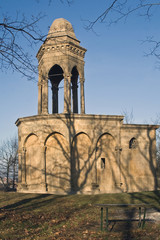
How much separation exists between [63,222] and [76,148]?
413 inches

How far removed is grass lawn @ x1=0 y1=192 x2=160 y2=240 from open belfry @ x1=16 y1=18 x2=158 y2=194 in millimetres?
4132

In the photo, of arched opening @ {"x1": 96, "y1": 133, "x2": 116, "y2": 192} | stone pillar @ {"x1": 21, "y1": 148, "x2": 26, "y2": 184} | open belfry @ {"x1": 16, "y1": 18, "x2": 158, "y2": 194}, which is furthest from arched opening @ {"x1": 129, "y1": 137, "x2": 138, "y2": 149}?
stone pillar @ {"x1": 21, "y1": 148, "x2": 26, "y2": 184}

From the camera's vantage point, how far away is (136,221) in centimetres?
1067

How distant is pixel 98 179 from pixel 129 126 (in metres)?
5.45

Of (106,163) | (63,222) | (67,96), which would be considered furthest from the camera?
(67,96)

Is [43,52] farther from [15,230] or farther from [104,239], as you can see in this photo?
[104,239]

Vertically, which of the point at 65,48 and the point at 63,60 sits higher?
the point at 65,48

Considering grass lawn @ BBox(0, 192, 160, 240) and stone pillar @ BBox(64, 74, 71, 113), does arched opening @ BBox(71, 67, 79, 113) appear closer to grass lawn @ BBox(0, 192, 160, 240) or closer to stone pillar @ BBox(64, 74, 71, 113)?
stone pillar @ BBox(64, 74, 71, 113)

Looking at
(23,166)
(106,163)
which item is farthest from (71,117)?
(23,166)

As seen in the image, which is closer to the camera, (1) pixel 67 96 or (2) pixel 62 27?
(1) pixel 67 96

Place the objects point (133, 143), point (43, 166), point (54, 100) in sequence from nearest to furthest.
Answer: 1. point (43, 166)
2. point (133, 143)
3. point (54, 100)

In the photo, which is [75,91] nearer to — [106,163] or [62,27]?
[62,27]

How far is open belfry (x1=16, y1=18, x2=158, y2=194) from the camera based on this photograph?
20.8 metres

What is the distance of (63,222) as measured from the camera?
426 inches
